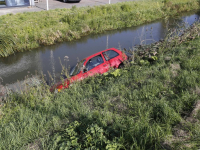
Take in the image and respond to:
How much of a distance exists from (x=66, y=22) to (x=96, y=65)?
11.3 meters

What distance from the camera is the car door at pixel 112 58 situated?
9.91 m

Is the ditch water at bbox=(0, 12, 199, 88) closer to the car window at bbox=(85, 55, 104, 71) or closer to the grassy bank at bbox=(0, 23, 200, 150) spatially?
the car window at bbox=(85, 55, 104, 71)

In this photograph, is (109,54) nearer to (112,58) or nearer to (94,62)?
(112,58)

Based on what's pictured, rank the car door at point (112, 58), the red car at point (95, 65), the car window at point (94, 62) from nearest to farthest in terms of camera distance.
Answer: the red car at point (95, 65) < the car window at point (94, 62) < the car door at point (112, 58)

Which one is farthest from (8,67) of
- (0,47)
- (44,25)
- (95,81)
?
(95,81)

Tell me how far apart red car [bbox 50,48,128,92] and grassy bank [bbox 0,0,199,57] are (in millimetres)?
7845

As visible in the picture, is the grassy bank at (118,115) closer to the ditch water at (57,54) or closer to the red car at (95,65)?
the red car at (95,65)

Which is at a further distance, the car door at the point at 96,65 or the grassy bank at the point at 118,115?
the car door at the point at 96,65

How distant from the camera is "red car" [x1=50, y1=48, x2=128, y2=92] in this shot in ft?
29.3

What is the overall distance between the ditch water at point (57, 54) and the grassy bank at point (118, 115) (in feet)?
13.2

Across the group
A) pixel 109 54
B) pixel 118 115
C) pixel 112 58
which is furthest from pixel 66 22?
pixel 118 115

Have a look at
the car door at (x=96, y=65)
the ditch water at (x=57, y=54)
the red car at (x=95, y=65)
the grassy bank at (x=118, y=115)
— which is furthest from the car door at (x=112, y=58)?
the grassy bank at (x=118, y=115)

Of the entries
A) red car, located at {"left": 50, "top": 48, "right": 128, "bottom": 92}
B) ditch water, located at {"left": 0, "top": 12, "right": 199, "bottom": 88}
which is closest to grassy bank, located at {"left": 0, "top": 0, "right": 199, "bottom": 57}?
ditch water, located at {"left": 0, "top": 12, "right": 199, "bottom": 88}

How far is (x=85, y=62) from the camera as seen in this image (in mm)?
9484
